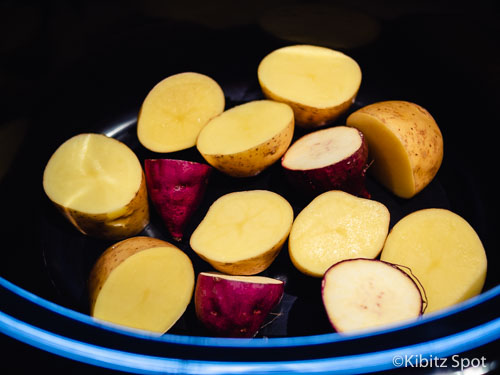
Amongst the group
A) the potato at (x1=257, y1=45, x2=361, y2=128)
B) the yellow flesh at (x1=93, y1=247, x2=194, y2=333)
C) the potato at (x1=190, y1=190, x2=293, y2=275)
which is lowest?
the yellow flesh at (x1=93, y1=247, x2=194, y2=333)

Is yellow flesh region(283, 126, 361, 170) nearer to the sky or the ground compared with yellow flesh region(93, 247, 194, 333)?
nearer to the sky

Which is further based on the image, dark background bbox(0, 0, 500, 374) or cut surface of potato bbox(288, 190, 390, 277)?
dark background bbox(0, 0, 500, 374)

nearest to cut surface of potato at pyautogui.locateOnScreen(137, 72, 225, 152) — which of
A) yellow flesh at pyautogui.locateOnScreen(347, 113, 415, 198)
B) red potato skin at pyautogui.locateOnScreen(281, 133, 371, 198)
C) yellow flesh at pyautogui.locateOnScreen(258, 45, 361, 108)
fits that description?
yellow flesh at pyautogui.locateOnScreen(258, 45, 361, 108)

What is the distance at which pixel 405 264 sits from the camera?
0.94 meters

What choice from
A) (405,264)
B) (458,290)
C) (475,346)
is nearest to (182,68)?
(405,264)

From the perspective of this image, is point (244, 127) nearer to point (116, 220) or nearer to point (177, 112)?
point (177, 112)

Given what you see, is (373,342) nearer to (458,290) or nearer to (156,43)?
(458,290)

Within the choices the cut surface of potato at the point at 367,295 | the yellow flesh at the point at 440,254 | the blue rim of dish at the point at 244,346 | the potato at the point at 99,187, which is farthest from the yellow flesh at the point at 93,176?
the yellow flesh at the point at 440,254

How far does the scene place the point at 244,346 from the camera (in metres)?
0.63

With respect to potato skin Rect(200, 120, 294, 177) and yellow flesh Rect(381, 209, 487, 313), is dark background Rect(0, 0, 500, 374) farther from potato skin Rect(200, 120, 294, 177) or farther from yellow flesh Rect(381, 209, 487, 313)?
potato skin Rect(200, 120, 294, 177)

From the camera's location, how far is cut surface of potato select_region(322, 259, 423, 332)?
80 cm

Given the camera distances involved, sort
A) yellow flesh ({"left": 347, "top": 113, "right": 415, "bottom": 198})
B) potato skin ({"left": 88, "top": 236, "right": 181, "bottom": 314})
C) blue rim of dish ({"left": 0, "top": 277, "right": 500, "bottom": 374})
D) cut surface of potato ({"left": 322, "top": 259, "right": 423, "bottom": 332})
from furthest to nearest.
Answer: yellow flesh ({"left": 347, "top": 113, "right": 415, "bottom": 198})
potato skin ({"left": 88, "top": 236, "right": 181, "bottom": 314})
cut surface of potato ({"left": 322, "top": 259, "right": 423, "bottom": 332})
blue rim of dish ({"left": 0, "top": 277, "right": 500, "bottom": 374})

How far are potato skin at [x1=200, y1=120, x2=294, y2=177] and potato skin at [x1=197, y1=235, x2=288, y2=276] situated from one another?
0.69 feet

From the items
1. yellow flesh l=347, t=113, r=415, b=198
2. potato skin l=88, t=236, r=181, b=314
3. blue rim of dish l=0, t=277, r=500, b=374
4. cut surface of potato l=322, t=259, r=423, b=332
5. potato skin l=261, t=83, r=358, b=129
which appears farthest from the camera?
potato skin l=261, t=83, r=358, b=129
